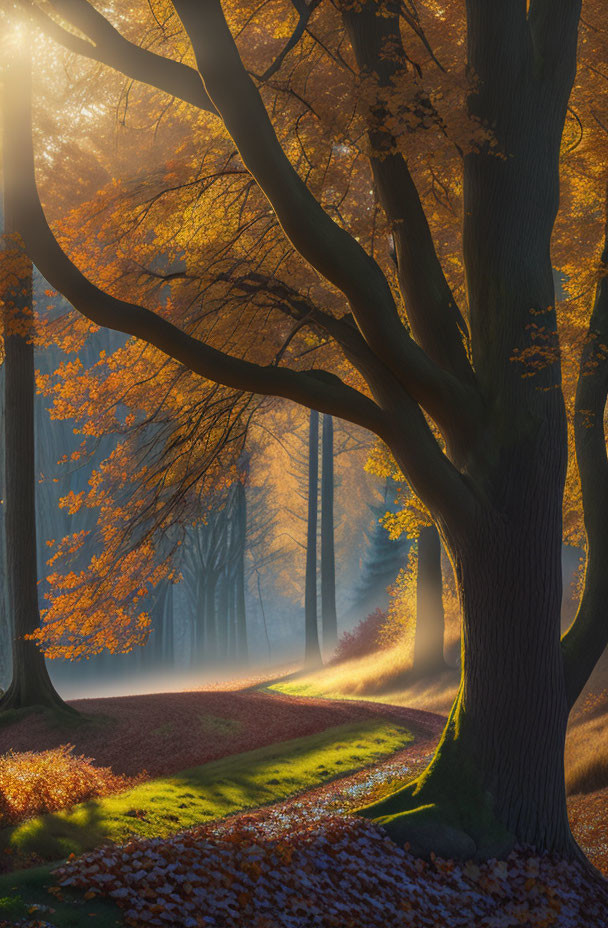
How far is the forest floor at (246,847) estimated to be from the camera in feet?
16.0

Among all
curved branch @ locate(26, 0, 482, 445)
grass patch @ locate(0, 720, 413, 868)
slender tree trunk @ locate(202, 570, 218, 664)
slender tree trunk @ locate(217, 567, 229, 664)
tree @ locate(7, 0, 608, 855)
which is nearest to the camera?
curved branch @ locate(26, 0, 482, 445)

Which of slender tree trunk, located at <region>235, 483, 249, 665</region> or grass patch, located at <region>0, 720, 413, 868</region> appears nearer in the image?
grass patch, located at <region>0, 720, 413, 868</region>

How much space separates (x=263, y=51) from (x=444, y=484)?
18.4 feet

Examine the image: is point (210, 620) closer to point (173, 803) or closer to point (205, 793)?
point (205, 793)

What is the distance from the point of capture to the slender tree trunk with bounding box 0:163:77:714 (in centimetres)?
1183

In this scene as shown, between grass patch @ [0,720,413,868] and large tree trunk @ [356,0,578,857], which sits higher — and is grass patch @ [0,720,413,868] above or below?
below

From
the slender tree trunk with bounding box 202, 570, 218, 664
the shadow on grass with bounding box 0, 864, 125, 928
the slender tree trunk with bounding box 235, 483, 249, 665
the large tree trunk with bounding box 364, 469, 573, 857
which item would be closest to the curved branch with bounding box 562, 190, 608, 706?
the large tree trunk with bounding box 364, 469, 573, 857

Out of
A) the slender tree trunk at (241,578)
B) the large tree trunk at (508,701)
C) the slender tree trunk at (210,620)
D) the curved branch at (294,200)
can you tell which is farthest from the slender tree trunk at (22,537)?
the slender tree trunk at (210,620)

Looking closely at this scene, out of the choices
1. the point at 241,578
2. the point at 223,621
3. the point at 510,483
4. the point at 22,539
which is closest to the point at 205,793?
the point at 510,483

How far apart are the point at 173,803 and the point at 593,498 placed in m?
5.39

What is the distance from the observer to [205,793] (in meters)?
9.16

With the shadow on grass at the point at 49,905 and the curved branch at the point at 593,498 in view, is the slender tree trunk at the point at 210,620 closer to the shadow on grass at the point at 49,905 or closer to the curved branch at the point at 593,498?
the curved branch at the point at 593,498

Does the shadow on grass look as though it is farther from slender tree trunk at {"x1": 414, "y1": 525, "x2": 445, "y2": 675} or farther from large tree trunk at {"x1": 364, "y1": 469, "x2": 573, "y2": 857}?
slender tree trunk at {"x1": 414, "y1": 525, "x2": 445, "y2": 675}

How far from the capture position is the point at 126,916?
4.57m
